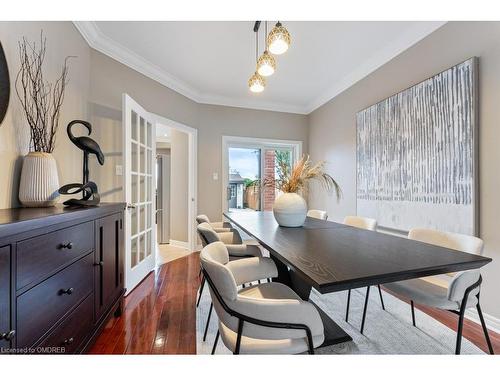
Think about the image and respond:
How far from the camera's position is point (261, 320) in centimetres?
92

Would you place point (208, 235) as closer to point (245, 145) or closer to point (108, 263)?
point (108, 263)

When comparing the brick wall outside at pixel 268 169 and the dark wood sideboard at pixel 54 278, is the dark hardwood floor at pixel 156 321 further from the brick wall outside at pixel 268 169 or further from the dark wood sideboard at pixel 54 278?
the brick wall outside at pixel 268 169

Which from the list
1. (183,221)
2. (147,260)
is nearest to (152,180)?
(147,260)

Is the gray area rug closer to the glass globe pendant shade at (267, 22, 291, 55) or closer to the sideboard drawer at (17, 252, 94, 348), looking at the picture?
the sideboard drawer at (17, 252, 94, 348)

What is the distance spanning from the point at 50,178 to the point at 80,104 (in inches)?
44.7

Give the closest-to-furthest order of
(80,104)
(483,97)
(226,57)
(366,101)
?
1. (483,97)
2. (80,104)
3. (226,57)
4. (366,101)

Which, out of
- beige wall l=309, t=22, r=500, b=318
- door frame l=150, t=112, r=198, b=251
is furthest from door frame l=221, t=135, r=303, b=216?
beige wall l=309, t=22, r=500, b=318

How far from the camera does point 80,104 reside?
2246 millimetres

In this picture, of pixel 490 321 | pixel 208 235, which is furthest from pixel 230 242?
pixel 490 321

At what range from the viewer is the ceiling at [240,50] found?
7.53ft

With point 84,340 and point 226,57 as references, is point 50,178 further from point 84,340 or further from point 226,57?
point 226,57

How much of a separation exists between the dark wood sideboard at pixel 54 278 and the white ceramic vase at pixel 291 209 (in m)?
1.28

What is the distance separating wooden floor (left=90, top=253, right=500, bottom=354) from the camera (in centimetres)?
161

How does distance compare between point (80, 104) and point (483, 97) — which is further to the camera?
point (80, 104)
